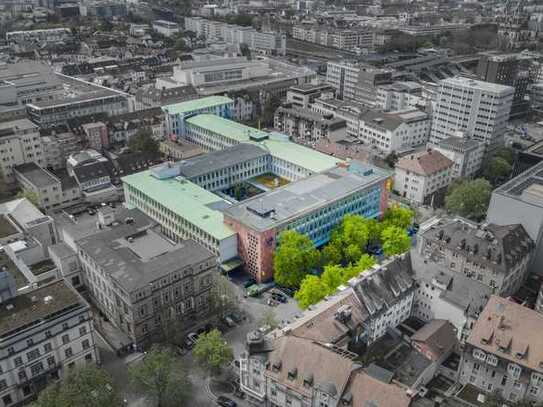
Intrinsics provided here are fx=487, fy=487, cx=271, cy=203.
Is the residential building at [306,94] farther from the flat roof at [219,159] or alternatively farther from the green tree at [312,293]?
the green tree at [312,293]

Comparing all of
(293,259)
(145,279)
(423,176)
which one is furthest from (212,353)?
(423,176)

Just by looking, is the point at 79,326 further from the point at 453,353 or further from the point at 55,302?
the point at 453,353

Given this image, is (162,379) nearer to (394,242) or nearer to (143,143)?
(394,242)

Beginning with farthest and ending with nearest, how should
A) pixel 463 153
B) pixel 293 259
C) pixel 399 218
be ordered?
pixel 463 153 < pixel 399 218 < pixel 293 259

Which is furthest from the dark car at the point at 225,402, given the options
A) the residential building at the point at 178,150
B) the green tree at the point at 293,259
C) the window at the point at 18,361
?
the residential building at the point at 178,150

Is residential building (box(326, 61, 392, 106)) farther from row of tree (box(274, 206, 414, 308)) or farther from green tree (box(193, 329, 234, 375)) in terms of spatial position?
green tree (box(193, 329, 234, 375))

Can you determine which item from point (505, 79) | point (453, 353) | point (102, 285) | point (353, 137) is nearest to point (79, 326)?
point (102, 285)
